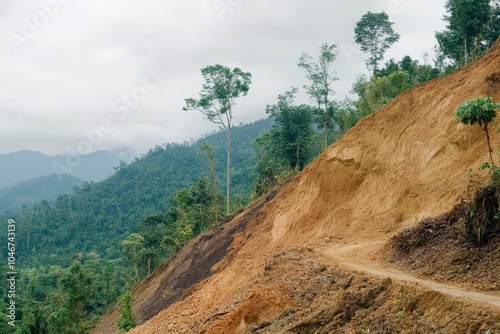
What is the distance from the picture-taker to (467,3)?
2906cm

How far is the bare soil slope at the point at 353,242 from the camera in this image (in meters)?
7.05

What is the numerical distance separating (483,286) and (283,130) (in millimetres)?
30019

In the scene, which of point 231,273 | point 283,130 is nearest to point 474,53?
point 283,130

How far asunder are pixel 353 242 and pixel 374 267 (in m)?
4.57

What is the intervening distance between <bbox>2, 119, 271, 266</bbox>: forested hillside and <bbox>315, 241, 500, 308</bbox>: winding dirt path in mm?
59712

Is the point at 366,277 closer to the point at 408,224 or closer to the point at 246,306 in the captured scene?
the point at 246,306

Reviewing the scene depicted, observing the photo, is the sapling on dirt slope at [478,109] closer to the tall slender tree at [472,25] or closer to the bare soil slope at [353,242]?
the bare soil slope at [353,242]

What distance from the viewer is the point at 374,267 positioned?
10.2 meters

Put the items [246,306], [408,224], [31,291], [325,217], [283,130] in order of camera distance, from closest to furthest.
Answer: [246,306] → [408,224] → [325,217] → [283,130] → [31,291]

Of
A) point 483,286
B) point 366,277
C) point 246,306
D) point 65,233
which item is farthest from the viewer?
point 65,233

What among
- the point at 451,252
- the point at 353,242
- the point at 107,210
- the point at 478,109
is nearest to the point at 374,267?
the point at 451,252

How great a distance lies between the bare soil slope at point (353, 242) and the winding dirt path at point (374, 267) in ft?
0.13

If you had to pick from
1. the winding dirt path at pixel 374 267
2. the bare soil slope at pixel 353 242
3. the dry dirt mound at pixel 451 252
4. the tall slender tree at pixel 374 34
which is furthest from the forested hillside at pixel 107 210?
the dry dirt mound at pixel 451 252

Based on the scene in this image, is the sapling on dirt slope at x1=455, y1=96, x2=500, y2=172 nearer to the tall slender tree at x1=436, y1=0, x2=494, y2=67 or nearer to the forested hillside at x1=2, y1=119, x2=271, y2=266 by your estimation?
the tall slender tree at x1=436, y1=0, x2=494, y2=67
